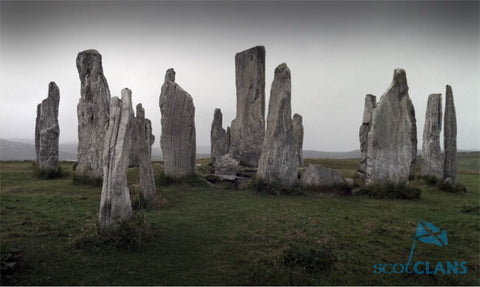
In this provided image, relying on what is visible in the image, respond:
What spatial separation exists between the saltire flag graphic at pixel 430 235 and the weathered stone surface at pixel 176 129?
347 inches

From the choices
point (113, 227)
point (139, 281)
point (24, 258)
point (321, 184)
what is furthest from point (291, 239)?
point (321, 184)

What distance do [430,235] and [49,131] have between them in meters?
15.9

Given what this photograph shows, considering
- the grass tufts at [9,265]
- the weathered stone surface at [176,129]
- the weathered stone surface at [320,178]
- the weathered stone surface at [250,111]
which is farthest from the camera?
the weathered stone surface at [250,111]

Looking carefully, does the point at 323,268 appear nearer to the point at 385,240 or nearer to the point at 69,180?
the point at 385,240

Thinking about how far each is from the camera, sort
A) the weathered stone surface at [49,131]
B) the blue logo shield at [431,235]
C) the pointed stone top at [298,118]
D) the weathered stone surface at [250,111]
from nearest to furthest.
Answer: the blue logo shield at [431,235] < the weathered stone surface at [49,131] < the weathered stone surface at [250,111] < the pointed stone top at [298,118]

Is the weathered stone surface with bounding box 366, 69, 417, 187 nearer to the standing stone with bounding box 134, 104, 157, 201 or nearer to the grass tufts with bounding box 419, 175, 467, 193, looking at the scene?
the grass tufts with bounding box 419, 175, 467, 193

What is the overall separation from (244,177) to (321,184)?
146 inches

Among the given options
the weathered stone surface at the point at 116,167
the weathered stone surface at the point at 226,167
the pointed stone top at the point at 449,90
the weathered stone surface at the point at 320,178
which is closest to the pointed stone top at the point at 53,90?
the weathered stone surface at the point at 226,167

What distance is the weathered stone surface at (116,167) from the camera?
19.9ft

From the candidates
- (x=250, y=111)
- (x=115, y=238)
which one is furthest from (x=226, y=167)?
(x=115, y=238)

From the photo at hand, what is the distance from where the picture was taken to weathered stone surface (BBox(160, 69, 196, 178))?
1262cm

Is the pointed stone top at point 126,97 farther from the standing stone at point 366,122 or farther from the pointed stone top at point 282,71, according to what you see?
the standing stone at point 366,122

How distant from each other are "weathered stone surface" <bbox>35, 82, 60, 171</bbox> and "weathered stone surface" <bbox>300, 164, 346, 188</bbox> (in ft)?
39.5

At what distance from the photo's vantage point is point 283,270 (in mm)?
5023
